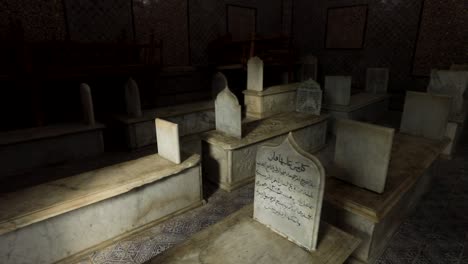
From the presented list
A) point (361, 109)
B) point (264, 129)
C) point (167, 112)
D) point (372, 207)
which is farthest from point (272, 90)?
point (372, 207)

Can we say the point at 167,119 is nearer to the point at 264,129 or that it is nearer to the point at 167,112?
the point at 167,112

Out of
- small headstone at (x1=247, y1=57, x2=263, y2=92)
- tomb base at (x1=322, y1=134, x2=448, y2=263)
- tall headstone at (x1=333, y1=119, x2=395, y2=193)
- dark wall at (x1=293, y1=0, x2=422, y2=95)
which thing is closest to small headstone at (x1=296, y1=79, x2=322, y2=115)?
small headstone at (x1=247, y1=57, x2=263, y2=92)

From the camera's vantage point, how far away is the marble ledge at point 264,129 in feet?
12.8

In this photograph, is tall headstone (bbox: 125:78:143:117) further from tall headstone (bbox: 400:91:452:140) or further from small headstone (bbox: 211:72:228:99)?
A: tall headstone (bbox: 400:91:452:140)

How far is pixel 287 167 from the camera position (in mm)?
1962

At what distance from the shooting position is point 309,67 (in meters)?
8.92

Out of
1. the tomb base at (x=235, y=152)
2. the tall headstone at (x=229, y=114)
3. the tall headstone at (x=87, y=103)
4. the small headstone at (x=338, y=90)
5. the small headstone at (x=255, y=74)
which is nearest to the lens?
the tomb base at (x=235, y=152)

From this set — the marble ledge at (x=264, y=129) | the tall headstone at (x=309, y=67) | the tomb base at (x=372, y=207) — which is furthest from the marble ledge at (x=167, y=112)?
the tall headstone at (x=309, y=67)

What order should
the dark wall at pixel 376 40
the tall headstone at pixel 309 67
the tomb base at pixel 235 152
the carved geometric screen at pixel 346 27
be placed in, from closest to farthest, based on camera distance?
the tomb base at pixel 235 152 < the dark wall at pixel 376 40 < the carved geometric screen at pixel 346 27 < the tall headstone at pixel 309 67

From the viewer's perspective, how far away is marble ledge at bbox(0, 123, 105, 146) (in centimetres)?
416

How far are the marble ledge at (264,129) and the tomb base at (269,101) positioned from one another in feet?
1.10

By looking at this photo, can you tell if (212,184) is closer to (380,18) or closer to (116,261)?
(116,261)

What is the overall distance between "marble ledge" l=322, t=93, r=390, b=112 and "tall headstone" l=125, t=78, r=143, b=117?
4.04 m

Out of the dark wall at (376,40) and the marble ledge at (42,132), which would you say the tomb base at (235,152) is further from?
the dark wall at (376,40)
